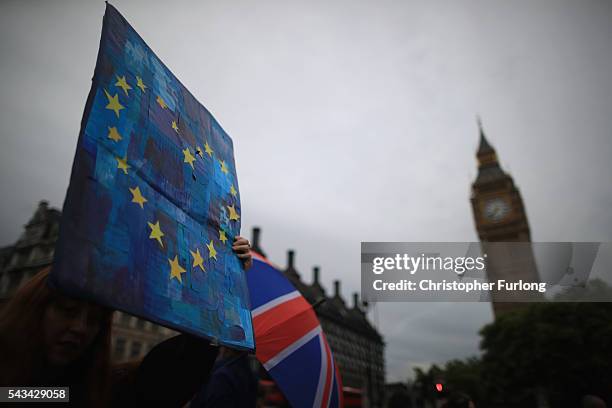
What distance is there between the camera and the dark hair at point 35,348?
1322 millimetres

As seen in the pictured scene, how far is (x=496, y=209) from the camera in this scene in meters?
62.8

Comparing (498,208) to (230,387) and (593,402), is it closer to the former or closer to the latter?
(593,402)

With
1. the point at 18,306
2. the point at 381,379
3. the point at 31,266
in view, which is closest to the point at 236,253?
the point at 18,306

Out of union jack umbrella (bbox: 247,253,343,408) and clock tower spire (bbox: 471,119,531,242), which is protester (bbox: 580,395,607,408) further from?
clock tower spire (bbox: 471,119,531,242)

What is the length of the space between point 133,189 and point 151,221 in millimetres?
167

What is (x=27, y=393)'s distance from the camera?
1.35 metres

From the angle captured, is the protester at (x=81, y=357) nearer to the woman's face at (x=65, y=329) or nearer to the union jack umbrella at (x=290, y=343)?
the woman's face at (x=65, y=329)

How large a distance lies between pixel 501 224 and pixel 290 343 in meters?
66.8

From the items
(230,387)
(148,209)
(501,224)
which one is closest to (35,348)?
(148,209)

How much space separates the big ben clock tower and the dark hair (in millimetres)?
63454

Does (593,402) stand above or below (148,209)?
below

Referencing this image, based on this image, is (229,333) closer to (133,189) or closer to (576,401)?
(133,189)

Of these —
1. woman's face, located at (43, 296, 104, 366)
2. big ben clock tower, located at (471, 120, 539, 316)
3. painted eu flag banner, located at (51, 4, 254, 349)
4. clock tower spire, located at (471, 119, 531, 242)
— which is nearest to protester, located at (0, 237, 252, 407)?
woman's face, located at (43, 296, 104, 366)

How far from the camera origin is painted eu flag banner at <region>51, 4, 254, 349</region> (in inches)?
50.6
